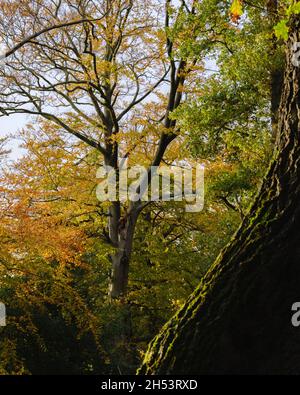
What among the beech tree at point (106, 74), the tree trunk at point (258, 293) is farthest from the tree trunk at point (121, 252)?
the tree trunk at point (258, 293)

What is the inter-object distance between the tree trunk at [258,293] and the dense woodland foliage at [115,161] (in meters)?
1.43

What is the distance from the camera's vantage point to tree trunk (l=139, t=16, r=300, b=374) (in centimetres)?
300

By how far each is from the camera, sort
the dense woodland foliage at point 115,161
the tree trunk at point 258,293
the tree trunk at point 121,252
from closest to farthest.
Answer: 1. the tree trunk at point 258,293
2. the dense woodland foliage at point 115,161
3. the tree trunk at point 121,252

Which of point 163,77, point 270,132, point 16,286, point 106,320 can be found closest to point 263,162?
point 270,132

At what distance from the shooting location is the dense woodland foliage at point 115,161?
9.34 m

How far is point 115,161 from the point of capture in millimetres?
17406

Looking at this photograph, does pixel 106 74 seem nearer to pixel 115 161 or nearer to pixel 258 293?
pixel 115 161

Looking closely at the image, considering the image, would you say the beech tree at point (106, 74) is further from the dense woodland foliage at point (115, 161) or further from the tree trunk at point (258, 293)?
the tree trunk at point (258, 293)

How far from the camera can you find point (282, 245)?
3037mm

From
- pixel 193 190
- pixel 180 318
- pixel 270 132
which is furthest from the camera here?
pixel 193 190

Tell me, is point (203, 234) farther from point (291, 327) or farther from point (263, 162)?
point (291, 327)

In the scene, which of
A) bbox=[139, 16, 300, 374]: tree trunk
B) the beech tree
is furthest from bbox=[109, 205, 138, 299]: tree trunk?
bbox=[139, 16, 300, 374]: tree trunk

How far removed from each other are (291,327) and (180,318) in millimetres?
826

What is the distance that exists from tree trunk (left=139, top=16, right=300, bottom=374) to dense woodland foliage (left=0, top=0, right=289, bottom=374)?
1.43 meters
